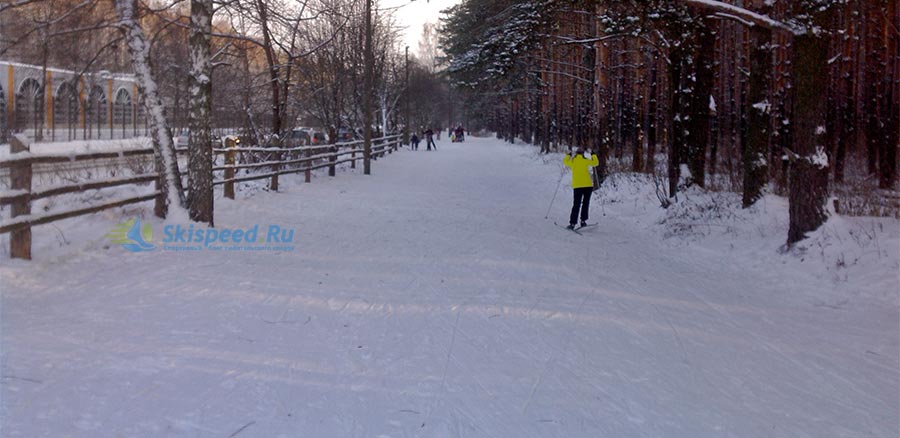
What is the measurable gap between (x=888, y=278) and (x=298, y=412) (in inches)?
276

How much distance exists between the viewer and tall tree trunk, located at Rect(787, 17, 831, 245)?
9.87 m

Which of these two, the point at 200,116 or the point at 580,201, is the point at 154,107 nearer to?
the point at 200,116

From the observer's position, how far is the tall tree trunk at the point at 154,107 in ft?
35.4

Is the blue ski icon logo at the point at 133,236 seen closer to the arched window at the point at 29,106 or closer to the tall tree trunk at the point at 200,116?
the tall tree trunk at the point at 200,116

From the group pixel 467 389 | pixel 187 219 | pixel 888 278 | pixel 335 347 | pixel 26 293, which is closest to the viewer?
pixel 467 389

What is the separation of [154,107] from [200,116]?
2.29 feet

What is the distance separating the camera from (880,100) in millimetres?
22125

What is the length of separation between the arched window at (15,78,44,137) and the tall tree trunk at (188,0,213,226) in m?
16.1

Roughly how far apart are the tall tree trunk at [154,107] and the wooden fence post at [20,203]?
3059 millimetres

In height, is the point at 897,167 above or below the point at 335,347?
above

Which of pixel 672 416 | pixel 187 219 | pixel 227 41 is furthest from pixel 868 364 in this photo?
pixel 227 41

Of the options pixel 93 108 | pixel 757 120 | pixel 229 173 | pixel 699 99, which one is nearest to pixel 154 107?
pixel 229 173

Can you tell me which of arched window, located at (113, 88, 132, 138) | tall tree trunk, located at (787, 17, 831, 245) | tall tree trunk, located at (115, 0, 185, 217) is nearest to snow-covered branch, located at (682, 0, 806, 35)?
tall tree trunk, located at (787, 17, 831, 245)

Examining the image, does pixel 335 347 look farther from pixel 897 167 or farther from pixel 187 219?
pixel 897 167
